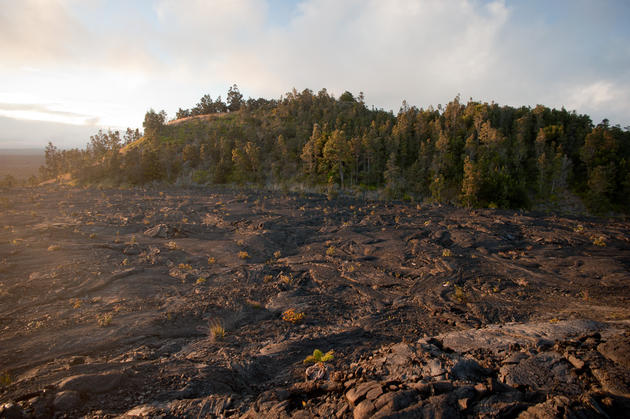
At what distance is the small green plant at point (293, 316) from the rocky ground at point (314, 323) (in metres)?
0.08

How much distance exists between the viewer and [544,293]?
41.7 feet

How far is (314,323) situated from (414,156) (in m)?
53.1

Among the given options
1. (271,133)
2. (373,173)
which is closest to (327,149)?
(373,173)

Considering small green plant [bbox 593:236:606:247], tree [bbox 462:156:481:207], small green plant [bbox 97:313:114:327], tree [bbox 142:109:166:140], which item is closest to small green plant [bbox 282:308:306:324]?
small green plant [bbox 97:313:114:327]

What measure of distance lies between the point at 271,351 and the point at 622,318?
11801 millimetres

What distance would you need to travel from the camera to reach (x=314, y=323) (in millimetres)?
10602

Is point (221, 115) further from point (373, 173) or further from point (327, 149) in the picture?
point (373, 173)

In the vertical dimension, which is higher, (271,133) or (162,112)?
(162,112)

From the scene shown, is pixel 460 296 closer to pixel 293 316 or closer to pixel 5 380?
pixel 293 316

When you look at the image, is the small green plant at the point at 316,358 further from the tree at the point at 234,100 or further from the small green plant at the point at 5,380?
the tree at the point at 234,100

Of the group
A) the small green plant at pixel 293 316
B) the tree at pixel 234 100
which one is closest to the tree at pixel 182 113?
the tree at pixel 234 100

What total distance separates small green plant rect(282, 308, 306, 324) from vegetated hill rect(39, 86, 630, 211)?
37.2 meters

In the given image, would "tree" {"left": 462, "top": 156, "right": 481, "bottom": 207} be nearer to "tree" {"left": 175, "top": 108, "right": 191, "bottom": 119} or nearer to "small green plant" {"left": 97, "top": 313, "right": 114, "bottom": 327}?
"small green plant" {"left": 97, "top": 313, "right": 114, "bottom": 327}

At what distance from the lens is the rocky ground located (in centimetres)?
603
